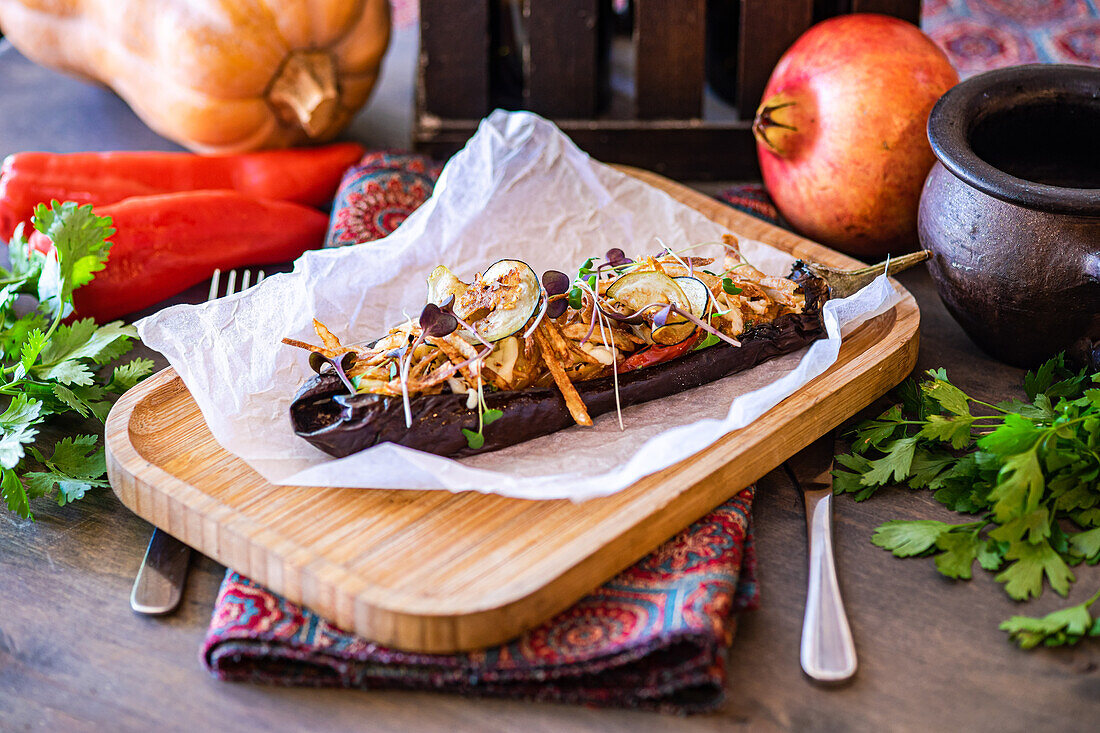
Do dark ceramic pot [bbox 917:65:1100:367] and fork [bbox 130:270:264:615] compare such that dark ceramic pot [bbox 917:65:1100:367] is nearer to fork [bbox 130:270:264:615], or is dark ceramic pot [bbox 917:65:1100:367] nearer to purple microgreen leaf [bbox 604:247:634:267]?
purple microgreen leaf [bbox 604:247:634:267]

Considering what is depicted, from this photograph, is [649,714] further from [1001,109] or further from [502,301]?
[1001,109]

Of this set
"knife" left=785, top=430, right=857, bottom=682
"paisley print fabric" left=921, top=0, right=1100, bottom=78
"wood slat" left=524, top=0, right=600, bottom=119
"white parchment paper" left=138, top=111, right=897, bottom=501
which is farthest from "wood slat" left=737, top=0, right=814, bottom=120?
"knife" left=785, top=430, right=857, bottom=682

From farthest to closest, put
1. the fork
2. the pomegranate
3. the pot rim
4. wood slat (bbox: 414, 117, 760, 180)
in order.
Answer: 1. wood slat (bbox: 414, 117, 760, 180)
2. the pomegranate
3. the pot rim
4. the fork

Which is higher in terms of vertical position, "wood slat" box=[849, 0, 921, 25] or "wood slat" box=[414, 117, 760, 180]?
"wood slat" box=[849, 0, 921, 25]

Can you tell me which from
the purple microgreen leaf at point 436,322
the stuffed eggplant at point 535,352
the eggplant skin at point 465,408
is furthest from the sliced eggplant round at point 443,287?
the eggplant skin at point 465,408

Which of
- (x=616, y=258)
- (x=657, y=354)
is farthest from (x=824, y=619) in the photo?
(x=616, y=258)
